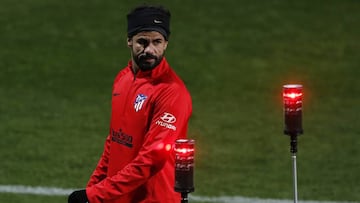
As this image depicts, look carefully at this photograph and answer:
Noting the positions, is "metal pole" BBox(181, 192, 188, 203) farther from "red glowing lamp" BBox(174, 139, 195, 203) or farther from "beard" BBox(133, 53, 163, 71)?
"beard" BBox(133, 53, 163, 71)

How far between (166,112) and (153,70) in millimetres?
278

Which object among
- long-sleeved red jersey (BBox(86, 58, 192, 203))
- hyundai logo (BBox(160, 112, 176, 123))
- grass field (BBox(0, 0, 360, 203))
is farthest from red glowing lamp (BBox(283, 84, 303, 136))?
grass field (BBox(0, 0, 360, 203))

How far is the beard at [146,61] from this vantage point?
6551 millimetres

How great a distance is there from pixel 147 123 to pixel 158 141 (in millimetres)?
181

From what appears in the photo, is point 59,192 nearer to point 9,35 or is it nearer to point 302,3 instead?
point 9,35

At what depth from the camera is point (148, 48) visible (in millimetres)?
6535

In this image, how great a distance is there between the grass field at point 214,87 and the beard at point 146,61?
4199mm

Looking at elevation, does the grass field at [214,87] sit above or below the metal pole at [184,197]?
above

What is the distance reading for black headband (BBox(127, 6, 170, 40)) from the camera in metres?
6.55

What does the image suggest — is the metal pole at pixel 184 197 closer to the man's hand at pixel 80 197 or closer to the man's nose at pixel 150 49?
the man's hand at pixel 80 197

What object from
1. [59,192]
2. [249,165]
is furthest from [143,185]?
[249,165]

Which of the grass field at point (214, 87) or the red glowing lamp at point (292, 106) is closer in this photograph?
the red glowing lamp at point (292, 106)

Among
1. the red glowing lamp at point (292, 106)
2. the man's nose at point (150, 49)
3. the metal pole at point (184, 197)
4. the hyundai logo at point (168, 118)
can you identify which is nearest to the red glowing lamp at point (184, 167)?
the metal pole at point (184, 197)

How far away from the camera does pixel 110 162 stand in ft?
22.4
